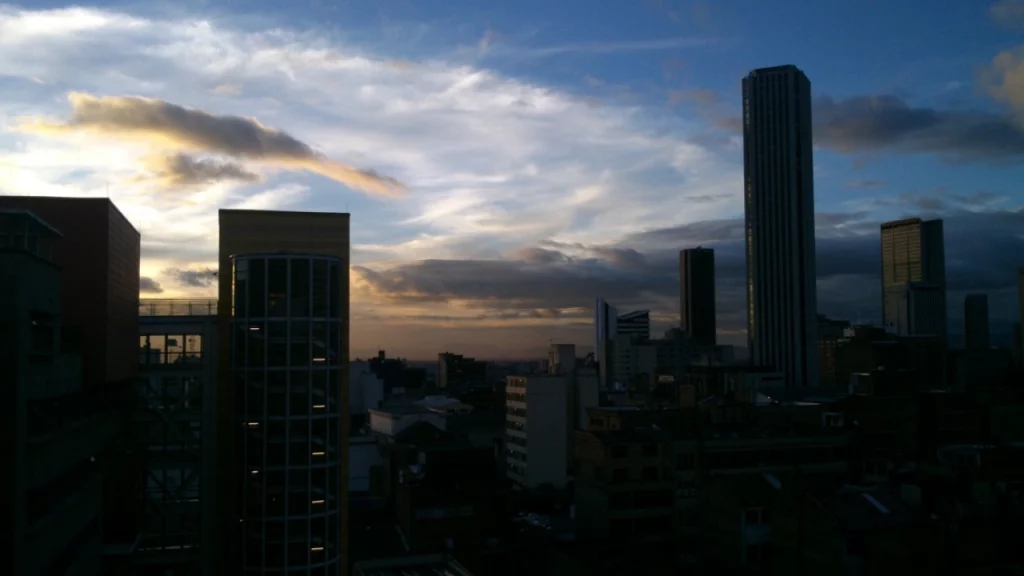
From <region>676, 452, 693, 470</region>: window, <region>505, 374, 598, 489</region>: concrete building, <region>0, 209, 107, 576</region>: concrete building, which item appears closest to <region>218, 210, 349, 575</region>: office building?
<region>0, 209, 107, 576</region>: concrete building

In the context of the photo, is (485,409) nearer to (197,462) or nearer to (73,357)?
(197,462)

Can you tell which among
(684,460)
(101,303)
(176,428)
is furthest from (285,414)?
(684,460)

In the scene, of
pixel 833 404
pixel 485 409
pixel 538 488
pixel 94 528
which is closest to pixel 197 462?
pixel 94 528

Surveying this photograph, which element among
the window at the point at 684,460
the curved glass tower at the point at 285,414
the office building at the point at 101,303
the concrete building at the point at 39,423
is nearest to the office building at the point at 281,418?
the curved glass tower at the point at 285,414

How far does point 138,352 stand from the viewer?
30875mm

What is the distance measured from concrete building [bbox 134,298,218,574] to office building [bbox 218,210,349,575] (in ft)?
1.87

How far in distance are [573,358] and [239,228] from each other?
82691 mm

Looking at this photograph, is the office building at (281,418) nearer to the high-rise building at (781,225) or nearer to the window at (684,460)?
the window at (684,460)

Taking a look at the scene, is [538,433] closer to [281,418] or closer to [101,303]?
[281,418]

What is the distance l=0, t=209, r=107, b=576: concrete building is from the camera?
14.9 meters

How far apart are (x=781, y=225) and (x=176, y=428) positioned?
15402 centimetres

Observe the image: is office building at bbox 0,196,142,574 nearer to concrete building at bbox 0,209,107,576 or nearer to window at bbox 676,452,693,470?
concrete building at bbox 0,209,107,576

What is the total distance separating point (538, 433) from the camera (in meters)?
74.8

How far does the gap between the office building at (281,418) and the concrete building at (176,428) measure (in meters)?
0.57
